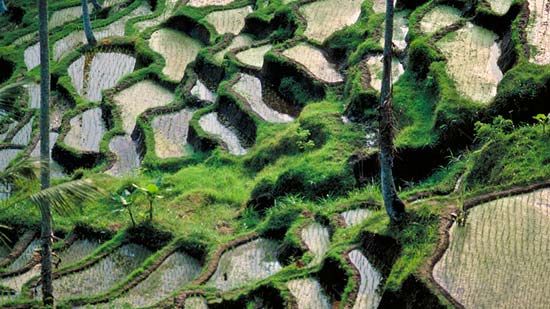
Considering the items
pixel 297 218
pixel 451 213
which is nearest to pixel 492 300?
pixel 451 213

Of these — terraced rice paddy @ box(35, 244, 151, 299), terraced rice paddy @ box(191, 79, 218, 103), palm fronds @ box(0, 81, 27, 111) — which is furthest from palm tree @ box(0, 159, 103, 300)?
terraced rice paddy @ box(191, 79, 218, 103)

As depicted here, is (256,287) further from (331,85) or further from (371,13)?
(371,13)

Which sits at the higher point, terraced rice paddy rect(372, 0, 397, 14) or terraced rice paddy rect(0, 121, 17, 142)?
terraced rice paddy rect(372, 0, 397, 14)

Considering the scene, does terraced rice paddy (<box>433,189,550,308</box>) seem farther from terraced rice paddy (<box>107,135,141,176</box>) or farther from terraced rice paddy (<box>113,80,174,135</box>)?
terraced rice paddy (<box>113,80,174,135</box>)

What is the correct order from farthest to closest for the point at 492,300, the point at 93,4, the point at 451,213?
1. the point at 93,4
2. the point at 451,213
3. the point at 492,300

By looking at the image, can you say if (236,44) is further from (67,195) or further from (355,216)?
(67,195)

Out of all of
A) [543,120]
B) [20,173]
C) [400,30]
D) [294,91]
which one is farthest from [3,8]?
[543,120]
